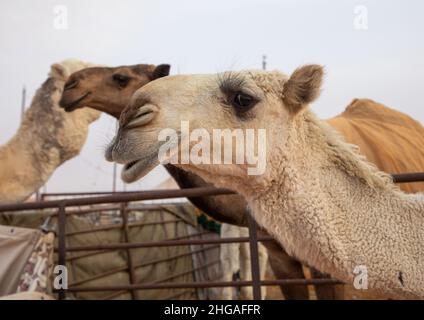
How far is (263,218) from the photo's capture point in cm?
195

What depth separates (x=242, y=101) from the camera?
76.9 inches

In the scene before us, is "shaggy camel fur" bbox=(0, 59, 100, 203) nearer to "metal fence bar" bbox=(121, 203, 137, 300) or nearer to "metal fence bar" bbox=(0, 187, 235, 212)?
"metal fence bar" bbox=(121, 203, 137, 300)

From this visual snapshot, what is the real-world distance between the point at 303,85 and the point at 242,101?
26cm

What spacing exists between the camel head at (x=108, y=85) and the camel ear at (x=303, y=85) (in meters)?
2.41

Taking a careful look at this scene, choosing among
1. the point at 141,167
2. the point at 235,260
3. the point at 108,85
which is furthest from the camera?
the point at 235,260

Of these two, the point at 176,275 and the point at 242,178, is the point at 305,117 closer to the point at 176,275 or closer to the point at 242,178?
the point at 242,178

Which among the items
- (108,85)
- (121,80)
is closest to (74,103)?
(108,85)

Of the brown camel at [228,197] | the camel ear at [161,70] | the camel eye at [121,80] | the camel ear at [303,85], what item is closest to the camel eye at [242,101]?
the camel ear at [303,85]

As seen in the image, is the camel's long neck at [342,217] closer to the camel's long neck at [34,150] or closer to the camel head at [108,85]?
Answer: the camel head at [108,85]

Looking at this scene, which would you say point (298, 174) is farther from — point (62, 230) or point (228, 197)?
point (62, 230)

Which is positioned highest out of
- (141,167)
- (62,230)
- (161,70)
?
(161,70)

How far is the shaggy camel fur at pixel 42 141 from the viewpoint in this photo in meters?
5.16

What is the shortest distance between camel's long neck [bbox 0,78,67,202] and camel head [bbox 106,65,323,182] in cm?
365
